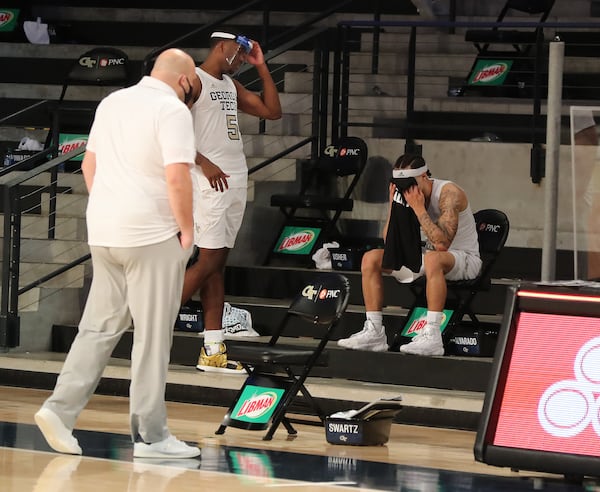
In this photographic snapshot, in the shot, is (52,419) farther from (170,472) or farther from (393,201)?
(393,201)

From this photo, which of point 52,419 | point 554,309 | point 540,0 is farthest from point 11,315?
point 540,0

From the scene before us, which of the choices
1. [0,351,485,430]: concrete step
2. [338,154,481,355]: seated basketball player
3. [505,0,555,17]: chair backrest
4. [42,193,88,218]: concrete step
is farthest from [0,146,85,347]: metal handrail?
[505,0,555,17]: chair backrest

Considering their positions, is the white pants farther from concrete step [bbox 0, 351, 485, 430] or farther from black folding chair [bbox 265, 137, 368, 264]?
black folding chair [bbox 265, 137, 368, 264]

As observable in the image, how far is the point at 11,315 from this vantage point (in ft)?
30.5

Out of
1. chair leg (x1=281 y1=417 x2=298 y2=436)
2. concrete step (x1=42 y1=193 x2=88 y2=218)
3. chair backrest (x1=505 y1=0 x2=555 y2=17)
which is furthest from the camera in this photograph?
chair backrest (x1=505 y1=0 x2=555 y2=17)

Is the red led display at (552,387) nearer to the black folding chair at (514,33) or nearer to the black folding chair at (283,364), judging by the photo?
the black folding chair at (283,364)

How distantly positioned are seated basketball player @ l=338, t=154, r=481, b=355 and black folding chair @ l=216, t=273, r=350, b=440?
106 centimetres

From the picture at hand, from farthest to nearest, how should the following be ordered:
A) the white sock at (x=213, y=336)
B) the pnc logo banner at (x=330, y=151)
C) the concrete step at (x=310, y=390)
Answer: the pnc logo banner at (x=330, y=151) → the white sock at (x=213, y=336) → the concrete step at (x=310, y=390)

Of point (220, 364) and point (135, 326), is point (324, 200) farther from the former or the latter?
point (135, 326)

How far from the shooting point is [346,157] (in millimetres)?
10258

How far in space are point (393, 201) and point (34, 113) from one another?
4.96m

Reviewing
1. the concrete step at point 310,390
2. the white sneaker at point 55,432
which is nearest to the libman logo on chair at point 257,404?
the concrete step at point 310,390

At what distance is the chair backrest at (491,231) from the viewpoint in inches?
355

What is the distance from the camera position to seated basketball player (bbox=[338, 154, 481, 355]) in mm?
8555
